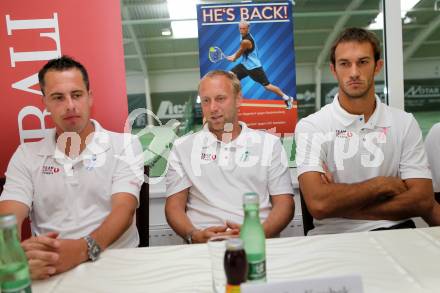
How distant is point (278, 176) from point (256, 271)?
1.29m

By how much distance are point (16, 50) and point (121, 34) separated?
640 mm

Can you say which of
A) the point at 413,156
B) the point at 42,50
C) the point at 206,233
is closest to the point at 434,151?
the point at 413,156

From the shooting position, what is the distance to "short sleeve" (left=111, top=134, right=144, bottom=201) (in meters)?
1.90

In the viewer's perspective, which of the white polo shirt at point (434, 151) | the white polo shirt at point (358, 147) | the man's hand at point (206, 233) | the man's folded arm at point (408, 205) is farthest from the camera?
the white polo shirt at point (434, 151)

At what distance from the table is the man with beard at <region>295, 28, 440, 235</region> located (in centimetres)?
48

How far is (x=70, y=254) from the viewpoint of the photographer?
1.22 m

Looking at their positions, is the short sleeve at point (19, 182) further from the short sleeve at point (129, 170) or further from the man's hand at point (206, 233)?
the man's hand at point (206, 233)

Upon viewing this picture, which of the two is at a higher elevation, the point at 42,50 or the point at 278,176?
the point at 42,50

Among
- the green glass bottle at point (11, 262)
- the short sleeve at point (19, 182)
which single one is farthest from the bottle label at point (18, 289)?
the short sleeve at point (19, 182)

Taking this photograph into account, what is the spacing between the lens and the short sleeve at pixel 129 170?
190 centimetres

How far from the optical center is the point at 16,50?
2414 mm

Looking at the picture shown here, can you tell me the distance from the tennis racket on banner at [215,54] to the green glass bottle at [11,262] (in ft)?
6.51

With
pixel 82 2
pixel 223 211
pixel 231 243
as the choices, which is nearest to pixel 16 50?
pixel 82 2

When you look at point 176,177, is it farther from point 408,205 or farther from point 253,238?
point 253,238
